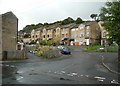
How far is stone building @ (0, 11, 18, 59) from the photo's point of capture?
50.3m

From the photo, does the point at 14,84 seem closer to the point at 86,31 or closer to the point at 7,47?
the point at 7,47

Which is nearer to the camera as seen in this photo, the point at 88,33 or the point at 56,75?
the point at 56,75

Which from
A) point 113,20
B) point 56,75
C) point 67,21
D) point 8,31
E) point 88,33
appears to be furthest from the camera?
point 67,21

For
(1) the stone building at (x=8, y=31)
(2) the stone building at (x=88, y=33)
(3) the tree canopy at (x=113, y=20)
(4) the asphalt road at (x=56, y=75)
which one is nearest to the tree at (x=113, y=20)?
(3) the tree canopy at (x=113, y=20)

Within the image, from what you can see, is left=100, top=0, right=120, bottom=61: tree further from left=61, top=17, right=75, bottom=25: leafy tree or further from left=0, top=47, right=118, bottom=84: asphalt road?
left=61, top=17, right=75, bottom=25: leafy tree

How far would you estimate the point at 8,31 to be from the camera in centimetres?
5272

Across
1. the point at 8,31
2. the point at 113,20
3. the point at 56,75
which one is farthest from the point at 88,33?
the point at 56,75

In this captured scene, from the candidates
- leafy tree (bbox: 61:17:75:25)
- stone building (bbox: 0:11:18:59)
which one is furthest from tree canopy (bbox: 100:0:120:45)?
leafy tree (bbox: 61:17:75:25)

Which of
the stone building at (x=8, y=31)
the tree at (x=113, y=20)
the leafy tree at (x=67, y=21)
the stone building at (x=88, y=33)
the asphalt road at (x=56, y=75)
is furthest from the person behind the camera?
the leafy tree at (x=67, y=21)

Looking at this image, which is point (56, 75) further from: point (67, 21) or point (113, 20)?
point (67, 21)

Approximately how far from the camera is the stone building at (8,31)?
50.3m

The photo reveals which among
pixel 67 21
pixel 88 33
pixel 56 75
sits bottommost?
pixel 56 75

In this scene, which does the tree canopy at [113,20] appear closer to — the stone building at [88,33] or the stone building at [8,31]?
the stone building at [8,31]

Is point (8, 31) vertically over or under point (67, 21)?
under
